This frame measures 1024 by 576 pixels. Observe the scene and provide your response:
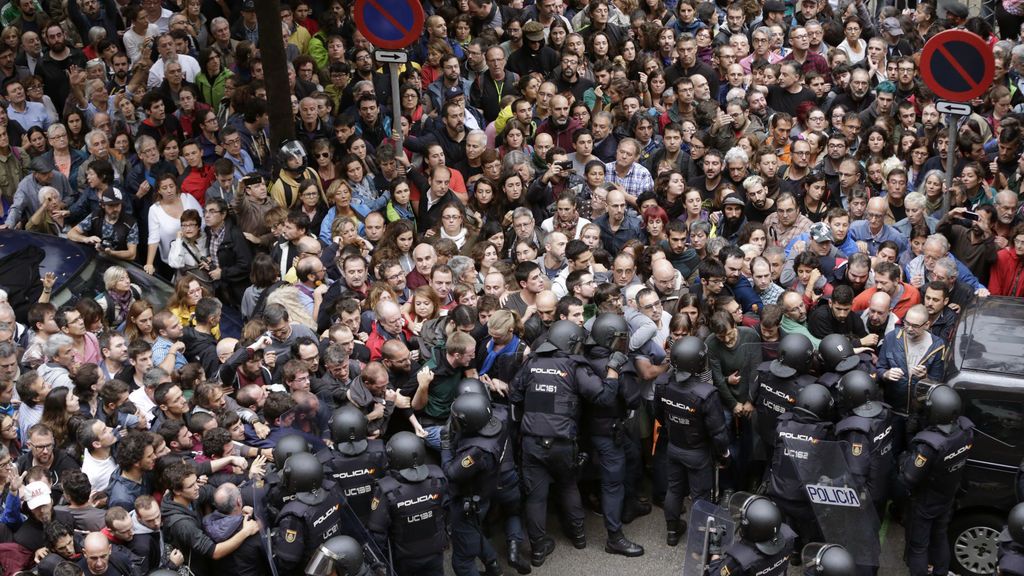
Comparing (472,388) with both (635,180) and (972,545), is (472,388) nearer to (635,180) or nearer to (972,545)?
(972,545)

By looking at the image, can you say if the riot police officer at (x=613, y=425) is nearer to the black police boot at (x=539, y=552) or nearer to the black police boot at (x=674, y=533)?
the black police boot at (x=674, y=533)

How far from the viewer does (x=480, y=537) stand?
32.3 ft

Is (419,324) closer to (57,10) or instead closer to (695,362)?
(695,362)

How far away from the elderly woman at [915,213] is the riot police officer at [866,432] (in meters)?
3.08

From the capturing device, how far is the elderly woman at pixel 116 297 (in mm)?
11438

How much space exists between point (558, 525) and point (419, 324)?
1.99m

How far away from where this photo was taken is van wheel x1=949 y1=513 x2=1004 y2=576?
9.80 metres

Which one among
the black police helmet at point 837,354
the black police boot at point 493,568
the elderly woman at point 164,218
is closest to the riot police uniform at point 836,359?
the black police helmet at point 837,354

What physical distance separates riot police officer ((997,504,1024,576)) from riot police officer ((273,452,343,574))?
4.14 meters

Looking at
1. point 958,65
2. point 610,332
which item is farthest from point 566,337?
point 958,65

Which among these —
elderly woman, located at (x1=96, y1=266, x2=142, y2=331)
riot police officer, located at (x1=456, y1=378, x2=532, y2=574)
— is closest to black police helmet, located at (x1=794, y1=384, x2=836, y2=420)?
riot police officer, located at (x1=456, y1=378, x2=532, y2=574)

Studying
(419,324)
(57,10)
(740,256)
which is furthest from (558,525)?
(57,10)

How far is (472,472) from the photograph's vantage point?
948cm

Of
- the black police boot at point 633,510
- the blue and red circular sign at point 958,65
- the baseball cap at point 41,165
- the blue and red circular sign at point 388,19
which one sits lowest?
the black police boot at point 633,510
